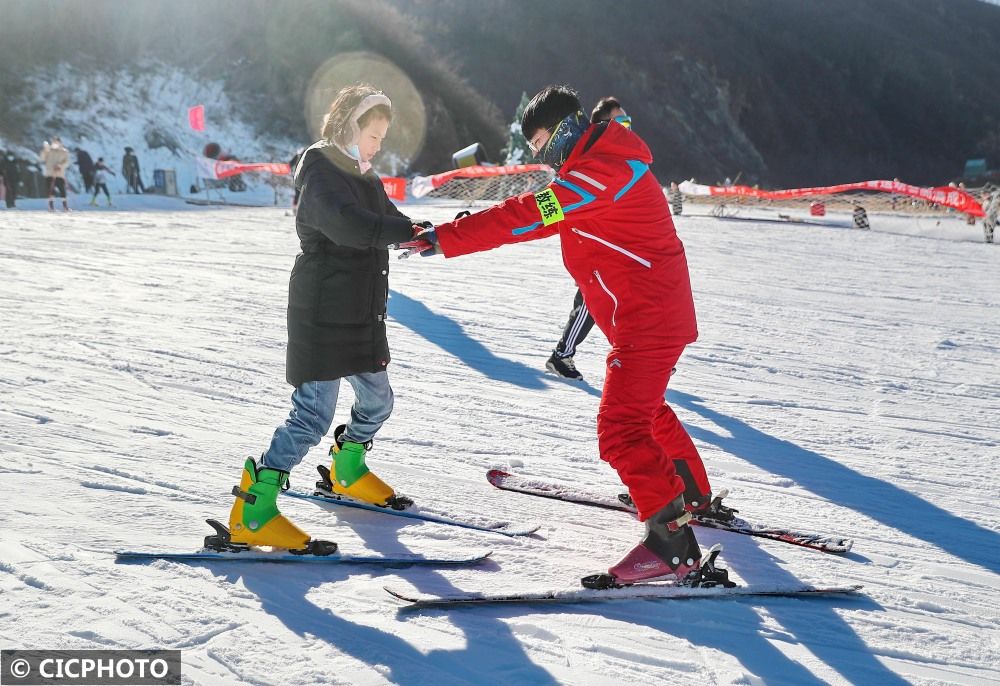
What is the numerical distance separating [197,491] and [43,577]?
90 cm

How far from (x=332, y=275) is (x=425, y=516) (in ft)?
3.65

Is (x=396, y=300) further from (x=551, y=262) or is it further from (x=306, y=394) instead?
(x=306, y=394)

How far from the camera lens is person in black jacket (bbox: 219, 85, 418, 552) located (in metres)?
3.02

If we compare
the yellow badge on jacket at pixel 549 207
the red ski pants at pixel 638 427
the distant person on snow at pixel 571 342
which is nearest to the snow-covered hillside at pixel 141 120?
the distant person on snow at pixel 571 342

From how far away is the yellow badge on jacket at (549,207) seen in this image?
291cm

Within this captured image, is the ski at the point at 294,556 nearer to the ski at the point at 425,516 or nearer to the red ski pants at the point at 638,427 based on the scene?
the ski at the point at 425,516

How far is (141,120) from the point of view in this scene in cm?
3155

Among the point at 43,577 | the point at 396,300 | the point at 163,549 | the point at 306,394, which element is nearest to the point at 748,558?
the point at 306,394

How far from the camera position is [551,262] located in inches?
469

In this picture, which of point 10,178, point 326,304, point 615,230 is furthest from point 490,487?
point 10,178

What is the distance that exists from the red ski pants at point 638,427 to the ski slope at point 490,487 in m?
0.38

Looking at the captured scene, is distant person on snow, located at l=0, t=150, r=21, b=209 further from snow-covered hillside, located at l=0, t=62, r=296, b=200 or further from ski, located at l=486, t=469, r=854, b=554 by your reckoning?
ski, located at l=486, t=469, r=854, b=554

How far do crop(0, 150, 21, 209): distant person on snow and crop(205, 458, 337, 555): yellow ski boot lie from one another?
64.6 feet

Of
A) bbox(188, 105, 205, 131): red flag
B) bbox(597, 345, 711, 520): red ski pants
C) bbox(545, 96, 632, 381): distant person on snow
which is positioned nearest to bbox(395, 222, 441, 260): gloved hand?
bbox(597, 345, 711, 520): red ski pants
